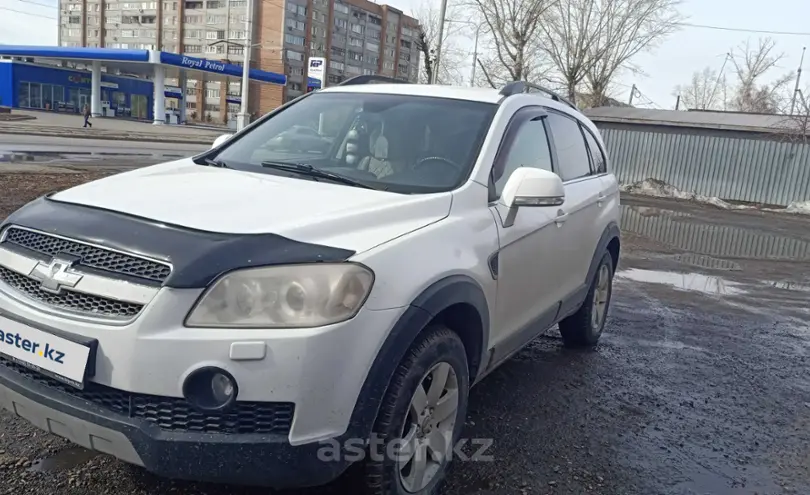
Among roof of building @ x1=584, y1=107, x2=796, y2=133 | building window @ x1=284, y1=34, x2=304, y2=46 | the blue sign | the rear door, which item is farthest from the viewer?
building window @ x1=284, y1=34, x2=304, y2=46

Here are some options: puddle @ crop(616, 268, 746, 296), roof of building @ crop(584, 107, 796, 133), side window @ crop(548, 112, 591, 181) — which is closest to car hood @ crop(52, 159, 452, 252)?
side window @ crop(548, 112, 591, 181)

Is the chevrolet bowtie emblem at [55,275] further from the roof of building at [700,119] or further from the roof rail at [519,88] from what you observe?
the roof of building at [700,119]

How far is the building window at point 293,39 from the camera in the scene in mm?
90281

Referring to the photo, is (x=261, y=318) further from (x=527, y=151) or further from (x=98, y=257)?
(x=527, y=151)

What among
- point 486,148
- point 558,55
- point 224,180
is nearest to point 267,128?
point 224,180

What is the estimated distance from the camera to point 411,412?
2.67 meters

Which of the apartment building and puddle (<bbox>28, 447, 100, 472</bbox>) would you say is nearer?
puddle (<bbox>28, 447, 100, 472</bbox>)

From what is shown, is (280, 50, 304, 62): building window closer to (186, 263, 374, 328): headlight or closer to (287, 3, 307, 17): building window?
(287, 3, 307, 17): building window

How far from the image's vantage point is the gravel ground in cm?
314

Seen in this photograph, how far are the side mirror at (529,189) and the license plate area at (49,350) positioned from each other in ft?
6.35

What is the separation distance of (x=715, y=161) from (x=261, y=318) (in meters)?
22.6

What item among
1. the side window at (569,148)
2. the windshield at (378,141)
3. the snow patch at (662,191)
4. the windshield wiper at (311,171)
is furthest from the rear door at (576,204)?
the snow patch at (662,191)

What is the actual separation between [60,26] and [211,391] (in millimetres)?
119859

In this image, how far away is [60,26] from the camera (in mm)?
105500
